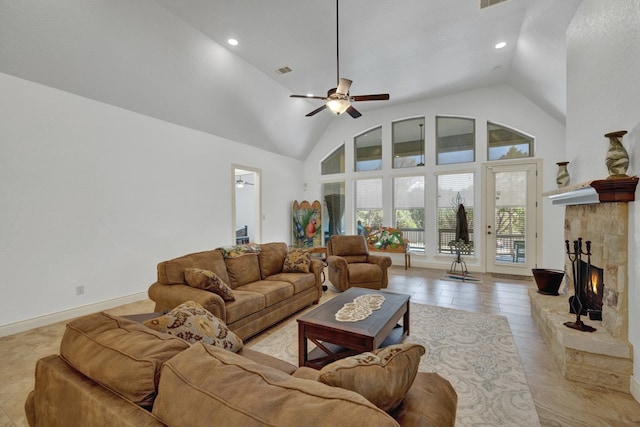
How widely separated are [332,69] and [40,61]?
3894 millimetres

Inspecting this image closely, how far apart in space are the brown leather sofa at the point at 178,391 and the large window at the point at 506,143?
5.93 meters

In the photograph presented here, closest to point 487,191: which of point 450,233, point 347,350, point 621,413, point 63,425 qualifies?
point 450,233

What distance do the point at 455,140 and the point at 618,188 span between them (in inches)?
174

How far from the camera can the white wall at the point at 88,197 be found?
3.11m

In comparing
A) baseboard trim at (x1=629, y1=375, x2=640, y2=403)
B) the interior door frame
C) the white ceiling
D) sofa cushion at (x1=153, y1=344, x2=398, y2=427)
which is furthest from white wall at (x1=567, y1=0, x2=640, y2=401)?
sofa cushion at (x1=153, y1=344, x2=398, y2=427)

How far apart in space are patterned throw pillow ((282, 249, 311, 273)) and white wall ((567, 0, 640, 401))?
3.20 m

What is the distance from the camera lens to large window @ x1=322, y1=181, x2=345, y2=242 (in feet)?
25.1

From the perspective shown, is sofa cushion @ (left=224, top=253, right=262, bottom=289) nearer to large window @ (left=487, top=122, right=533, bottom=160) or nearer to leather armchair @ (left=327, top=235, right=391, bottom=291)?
leather armchair @ (left=327, top=235, right=391, bottom=291)

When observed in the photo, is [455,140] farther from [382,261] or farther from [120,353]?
[120,353]

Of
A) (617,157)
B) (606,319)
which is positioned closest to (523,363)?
(606,319)

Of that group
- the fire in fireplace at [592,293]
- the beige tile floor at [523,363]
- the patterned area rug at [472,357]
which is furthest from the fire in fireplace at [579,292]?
the patterned area rug at [472,357]

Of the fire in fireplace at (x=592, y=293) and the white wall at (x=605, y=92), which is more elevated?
the white wall at (x=605, y=92)

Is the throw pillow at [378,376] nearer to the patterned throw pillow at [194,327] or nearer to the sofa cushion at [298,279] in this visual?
the patterned throw pillow at [194,327]

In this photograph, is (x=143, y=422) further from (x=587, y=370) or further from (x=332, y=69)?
(x=332, y=69)
